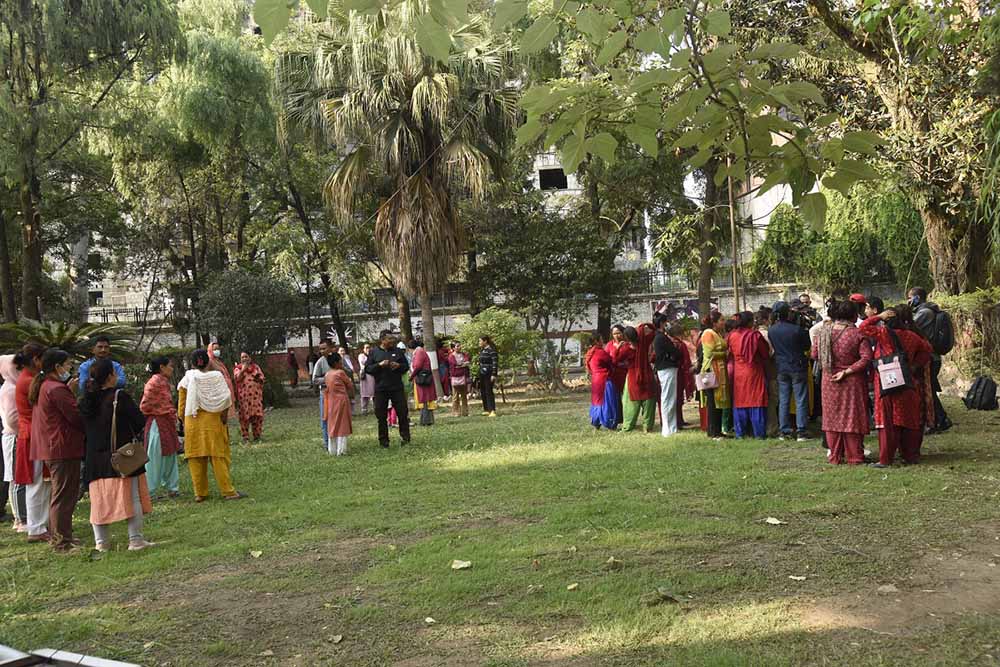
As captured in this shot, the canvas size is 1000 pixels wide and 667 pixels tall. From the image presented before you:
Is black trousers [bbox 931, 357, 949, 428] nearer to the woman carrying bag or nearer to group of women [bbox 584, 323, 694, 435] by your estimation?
group of women [bbox 584, 323, 694, 435]

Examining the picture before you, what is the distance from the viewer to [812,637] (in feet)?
14.4

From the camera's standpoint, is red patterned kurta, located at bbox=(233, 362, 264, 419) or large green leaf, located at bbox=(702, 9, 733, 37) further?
red patterned kurta, located at bbox=(233, 362, 264, 419)

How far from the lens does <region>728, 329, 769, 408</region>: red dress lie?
36.2 ft

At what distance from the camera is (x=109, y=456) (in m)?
7.05

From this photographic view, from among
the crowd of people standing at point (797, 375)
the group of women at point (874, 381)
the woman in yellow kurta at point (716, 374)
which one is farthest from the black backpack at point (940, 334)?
the woman in yellow kurta at point (716, 374)

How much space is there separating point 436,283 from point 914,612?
49.3ft

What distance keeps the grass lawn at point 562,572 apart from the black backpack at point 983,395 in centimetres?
290

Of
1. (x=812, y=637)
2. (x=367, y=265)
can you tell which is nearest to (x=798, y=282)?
(x=367, y=265)

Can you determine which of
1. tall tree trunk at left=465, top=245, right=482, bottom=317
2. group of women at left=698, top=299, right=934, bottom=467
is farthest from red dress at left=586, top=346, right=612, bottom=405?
tall tree trunk at left=465, top=245, right=482, bottom=317

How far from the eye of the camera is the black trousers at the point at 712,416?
37.8 feet

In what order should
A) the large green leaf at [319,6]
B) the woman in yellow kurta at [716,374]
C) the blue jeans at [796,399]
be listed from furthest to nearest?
the woman in yellow kurta at [716,374] → the blue jeans at [796,399] → the large green leaf at [319,6]

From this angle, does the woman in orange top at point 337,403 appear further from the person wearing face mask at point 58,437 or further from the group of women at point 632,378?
the person wearing face mask at point 58,437

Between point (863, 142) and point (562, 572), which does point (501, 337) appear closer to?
point (562, 572)

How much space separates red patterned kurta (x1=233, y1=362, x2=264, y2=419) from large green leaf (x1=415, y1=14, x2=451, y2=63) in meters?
12.5
